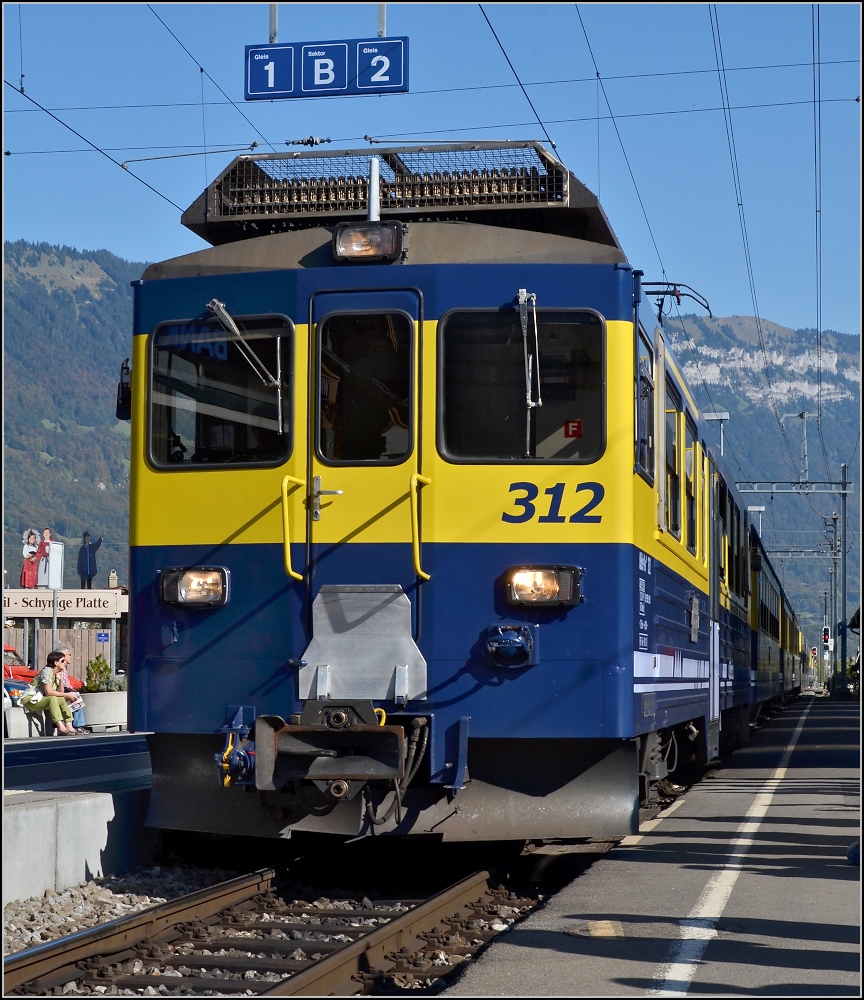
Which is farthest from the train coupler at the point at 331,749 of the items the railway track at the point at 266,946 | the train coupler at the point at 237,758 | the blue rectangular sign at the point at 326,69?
the blue rectangular sign at the point at 326,69

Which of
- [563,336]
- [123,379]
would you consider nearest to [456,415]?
[563,336]

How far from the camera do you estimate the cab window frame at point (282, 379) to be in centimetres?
751

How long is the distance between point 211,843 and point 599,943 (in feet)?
13.1

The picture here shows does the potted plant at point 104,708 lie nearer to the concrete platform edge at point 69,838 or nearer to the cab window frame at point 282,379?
the concrete platform edge at point 69,838

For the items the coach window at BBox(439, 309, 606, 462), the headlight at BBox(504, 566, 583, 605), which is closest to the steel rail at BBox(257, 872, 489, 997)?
the headlight at BBox(504, 566, 583, 605)

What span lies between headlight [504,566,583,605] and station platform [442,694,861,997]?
4.91 feet

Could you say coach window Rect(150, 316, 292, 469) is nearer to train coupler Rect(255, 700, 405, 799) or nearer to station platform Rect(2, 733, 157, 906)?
train coupler Rect(255, 700, 405, 799)

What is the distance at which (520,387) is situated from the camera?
7371mm

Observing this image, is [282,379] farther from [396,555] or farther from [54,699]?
[54,699]

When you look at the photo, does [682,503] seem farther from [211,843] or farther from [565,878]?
[211,843]

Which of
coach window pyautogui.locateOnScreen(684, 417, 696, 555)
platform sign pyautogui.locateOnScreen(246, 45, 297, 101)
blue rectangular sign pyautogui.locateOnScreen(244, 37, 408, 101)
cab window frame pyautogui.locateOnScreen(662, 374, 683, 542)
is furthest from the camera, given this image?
platform sign pyautogui.locateOnScreen(246, 45, 297, 101)

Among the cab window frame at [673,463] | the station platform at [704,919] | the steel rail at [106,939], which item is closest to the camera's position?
the station platform at [704,919]

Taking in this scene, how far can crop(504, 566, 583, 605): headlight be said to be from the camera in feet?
23.5

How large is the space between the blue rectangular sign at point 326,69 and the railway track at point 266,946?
6.14 m
